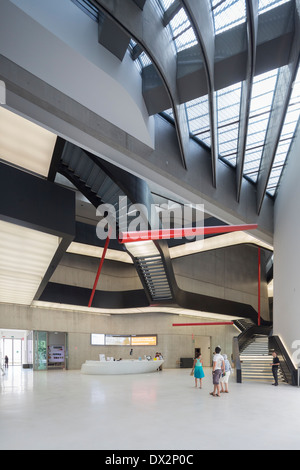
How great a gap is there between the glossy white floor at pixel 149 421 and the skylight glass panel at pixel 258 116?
910 centimetres

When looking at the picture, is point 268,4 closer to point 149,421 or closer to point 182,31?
point 182,31

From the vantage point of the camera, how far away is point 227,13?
938 centimetres

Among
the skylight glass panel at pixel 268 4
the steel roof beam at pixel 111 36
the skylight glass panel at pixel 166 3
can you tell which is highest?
the skylight glass panel at pixel 268 4

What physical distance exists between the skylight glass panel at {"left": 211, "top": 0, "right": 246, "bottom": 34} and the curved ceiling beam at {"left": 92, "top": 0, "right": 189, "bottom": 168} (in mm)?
1218

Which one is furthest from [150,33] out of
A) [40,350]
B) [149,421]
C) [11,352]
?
[11,352]

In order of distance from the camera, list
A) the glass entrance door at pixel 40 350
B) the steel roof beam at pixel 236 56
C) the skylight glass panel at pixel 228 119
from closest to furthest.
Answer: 1. the steel roof beam at pixel 236 56
2. the skylight glass panel at pixel 228 119
3. the glass entrance door at pixel 40 350

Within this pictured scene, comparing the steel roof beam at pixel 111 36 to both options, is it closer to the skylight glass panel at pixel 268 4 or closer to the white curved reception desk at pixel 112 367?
the skylight glass panel at pixel 268 4

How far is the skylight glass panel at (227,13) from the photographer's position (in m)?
9.04

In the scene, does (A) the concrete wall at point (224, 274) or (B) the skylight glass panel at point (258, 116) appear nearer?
(B) the skylight glass panel at point (258, 116)

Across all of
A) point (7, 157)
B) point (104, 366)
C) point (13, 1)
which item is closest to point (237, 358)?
point (104, 366)

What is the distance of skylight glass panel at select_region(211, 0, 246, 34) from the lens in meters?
9.04

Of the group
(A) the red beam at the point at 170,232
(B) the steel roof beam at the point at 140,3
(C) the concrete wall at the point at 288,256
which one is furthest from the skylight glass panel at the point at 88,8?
(A) the red beam at the point at 170,232

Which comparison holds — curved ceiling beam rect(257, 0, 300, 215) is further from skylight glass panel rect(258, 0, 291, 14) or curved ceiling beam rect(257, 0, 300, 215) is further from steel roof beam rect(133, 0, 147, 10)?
steel roof beam rect(133, 0, 147, 10)

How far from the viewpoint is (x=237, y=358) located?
62.2ft
